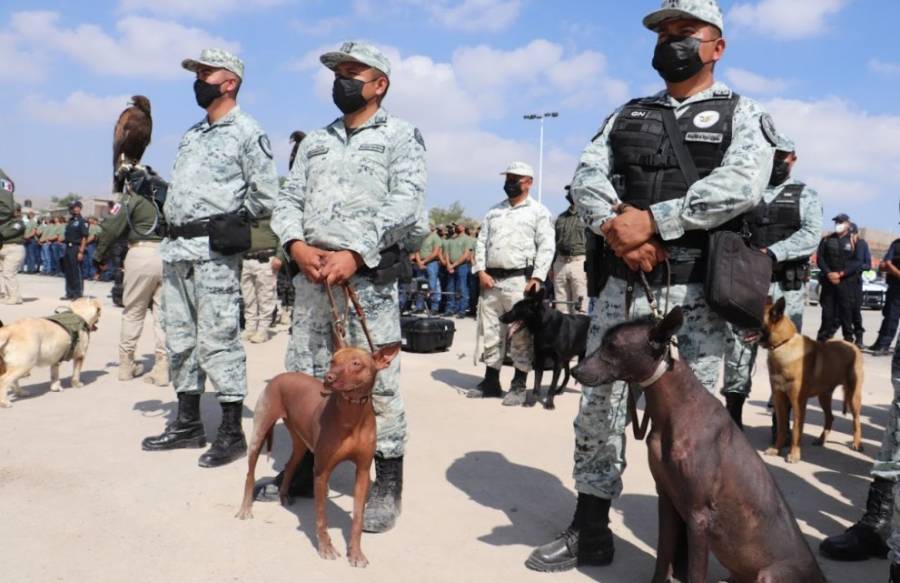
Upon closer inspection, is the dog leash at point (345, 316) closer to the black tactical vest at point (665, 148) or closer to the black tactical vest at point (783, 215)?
the black tactical vest at point (665, 148)

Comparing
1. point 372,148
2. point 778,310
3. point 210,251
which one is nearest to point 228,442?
point 210,251

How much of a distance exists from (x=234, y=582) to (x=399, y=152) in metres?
2.20

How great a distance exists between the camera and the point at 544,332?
6.78 meters

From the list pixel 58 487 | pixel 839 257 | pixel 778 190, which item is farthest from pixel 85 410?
pixel 839 257

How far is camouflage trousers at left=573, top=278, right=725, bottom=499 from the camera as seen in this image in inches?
113

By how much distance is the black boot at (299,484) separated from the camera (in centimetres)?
386

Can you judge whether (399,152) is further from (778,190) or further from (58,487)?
(778,190)

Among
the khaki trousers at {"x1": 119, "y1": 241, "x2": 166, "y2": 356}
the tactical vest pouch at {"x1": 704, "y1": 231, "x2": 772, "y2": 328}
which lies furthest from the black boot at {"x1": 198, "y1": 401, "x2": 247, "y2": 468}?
the tactical vest pouch at {"x1": 704, "y1": 231, "x2": 772, "y2": 328}

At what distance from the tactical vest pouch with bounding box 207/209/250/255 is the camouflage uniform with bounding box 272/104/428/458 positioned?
2.67ft

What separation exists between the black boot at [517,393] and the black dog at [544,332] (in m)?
0.09

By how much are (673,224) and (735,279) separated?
1.03 feet

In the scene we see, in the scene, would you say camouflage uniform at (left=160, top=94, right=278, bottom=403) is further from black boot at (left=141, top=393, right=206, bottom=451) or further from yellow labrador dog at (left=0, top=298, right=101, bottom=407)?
yellow labrador dog at (left=0, top=298, right=101, bottom=407)

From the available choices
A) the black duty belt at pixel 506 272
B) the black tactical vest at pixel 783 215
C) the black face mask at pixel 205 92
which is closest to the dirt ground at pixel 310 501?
the black duty belt at pixel 506 272

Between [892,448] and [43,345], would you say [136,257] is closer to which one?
[43,345]
